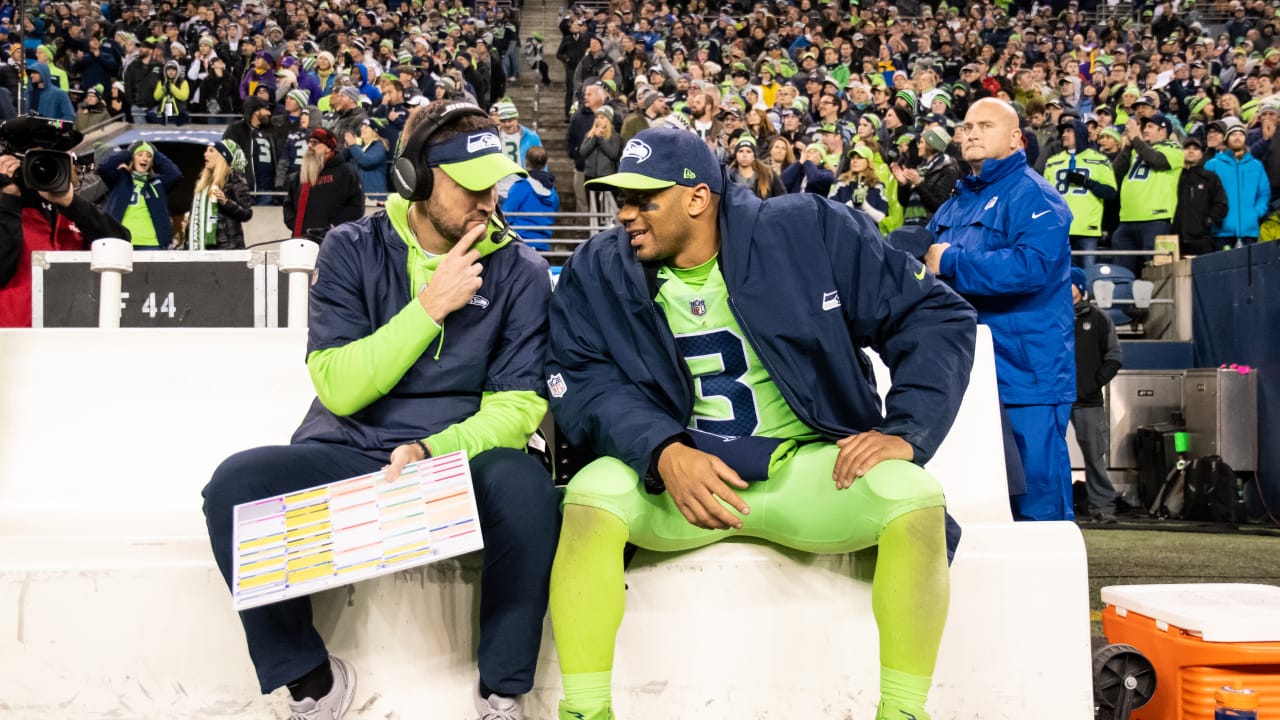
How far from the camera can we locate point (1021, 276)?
3.88 metres

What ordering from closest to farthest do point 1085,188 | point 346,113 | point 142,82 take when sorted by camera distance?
point 1085,188 → point 346,113 → point 142,82

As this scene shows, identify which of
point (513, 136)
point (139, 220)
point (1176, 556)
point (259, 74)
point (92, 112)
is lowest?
point (1176, 556)

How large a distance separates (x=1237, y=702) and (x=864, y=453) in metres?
1.16

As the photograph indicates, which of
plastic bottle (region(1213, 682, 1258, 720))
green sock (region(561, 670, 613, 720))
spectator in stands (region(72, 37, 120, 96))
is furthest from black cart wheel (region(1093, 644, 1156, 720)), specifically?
spectator in stands (region(72, 37, 120, 96))

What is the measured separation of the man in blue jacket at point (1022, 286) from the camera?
3.91m

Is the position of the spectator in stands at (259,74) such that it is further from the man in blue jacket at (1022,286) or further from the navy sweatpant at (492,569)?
the navy sweatpant at (492,569)

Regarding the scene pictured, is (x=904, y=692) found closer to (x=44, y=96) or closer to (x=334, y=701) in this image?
(x=334, y=701)

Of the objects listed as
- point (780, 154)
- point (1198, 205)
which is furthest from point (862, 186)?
point (1198, 205)

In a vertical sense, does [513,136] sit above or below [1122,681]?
above

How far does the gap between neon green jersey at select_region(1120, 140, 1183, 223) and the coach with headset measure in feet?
30.7

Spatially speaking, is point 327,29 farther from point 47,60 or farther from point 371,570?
point 371,570

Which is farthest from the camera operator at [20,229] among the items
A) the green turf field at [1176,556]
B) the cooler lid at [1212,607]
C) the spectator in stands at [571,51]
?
the spectator in stands at [571,51]

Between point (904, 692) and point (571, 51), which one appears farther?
point (571, 51)

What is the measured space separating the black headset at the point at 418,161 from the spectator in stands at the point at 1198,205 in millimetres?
9580
